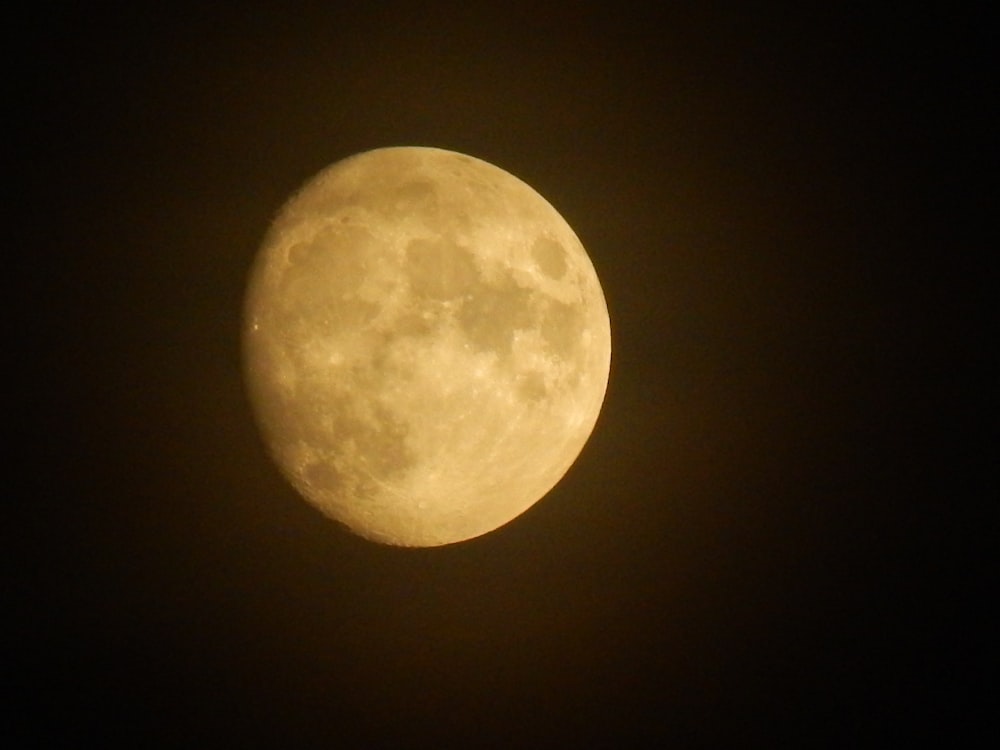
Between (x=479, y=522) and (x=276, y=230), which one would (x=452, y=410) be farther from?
(x=276, y=230)

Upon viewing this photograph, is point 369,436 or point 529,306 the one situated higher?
point 529,306

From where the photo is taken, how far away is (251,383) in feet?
6.16

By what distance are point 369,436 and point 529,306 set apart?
46 cm

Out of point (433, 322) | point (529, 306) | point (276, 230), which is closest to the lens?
point (433, 322)

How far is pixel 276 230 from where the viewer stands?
1889mm

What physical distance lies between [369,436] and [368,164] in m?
0.67

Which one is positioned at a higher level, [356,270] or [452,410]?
[356,270]

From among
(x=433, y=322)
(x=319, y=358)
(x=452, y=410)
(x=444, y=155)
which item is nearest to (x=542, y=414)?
(x=452, y=410)

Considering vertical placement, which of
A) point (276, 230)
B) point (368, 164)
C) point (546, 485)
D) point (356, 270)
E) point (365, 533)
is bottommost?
point (365, 533)

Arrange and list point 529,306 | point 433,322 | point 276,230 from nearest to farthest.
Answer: point 433,322 → point 529,306 → point 276,230

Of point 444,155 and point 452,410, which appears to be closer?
point 452,410

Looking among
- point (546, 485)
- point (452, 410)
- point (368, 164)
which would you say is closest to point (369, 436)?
point (452, 410)

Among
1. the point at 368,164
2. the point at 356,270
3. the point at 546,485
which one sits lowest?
the point at 546,485

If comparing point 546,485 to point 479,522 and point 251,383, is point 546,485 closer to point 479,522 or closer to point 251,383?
point 479,522
